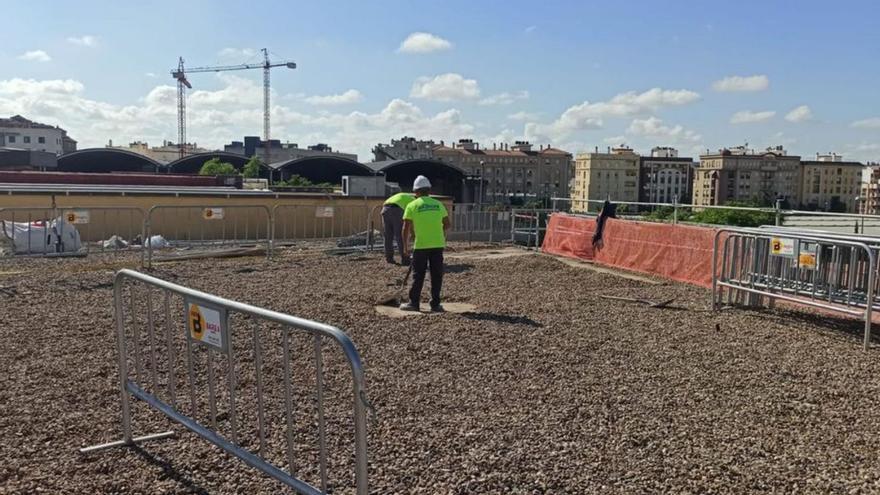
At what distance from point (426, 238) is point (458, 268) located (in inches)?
204

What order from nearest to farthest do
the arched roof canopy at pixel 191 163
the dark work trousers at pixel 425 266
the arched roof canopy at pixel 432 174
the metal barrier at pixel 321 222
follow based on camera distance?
the dark work trousers at pixel 425 266, the metal barrier at pixel 321 222, the arched roof canopy at pixel 432 174, the arched roof canopy at pixel 191 163

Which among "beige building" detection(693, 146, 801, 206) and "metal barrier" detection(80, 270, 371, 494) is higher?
"beige building" detection(693, 146, 801, 206)

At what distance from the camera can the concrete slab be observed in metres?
9.42

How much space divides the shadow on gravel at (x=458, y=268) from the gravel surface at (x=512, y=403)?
3695mm

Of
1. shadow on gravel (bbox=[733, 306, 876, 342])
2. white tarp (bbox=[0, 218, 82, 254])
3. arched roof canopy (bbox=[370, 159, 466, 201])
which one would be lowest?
shadow on gravel (bbox=[733, 306, 876, 342])

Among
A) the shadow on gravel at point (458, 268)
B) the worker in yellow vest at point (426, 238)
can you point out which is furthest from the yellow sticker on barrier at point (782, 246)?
the shadow on gravel at point (458, 268)

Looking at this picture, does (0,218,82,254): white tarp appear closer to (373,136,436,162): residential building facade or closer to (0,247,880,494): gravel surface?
(0,247,880,494): gravel surface

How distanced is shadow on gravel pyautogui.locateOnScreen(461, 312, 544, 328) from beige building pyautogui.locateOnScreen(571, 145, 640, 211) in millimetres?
140333

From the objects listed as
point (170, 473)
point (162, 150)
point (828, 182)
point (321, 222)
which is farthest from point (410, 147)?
point (170, 473)

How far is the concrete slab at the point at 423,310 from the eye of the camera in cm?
942

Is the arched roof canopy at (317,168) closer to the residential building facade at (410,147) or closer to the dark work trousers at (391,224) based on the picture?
the dark work trousers at (391,224)

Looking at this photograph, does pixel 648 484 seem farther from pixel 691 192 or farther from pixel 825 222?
pixel 691 192

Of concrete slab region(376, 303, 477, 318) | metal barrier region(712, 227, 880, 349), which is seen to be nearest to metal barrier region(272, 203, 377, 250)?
concrete slab region(376, 303, 477, 318)

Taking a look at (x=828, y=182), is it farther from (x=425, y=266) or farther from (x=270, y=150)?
(x=425, y=266)
